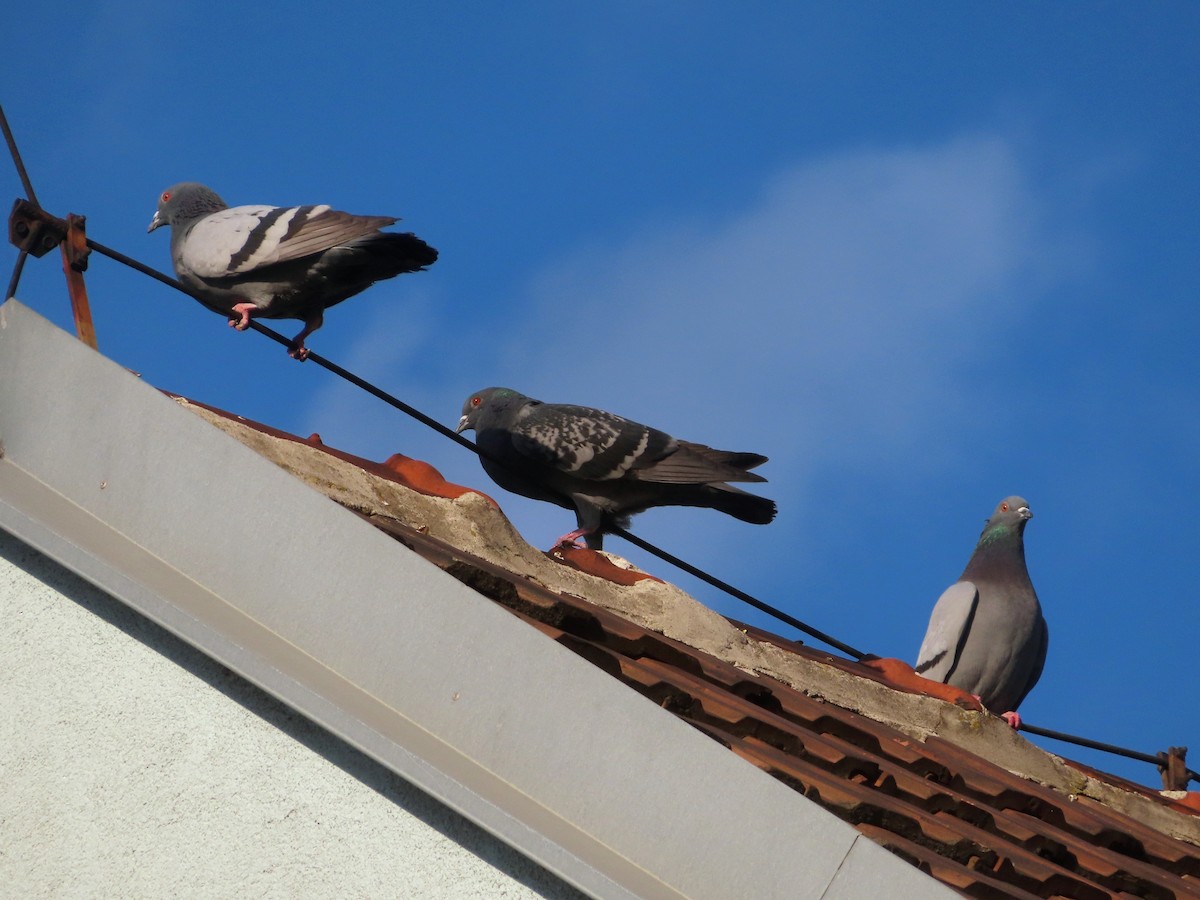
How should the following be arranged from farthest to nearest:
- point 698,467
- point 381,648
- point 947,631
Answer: point 947,631, point 698,467, point 381,648

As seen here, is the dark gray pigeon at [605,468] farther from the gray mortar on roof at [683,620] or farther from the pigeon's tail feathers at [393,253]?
the gray mortar on roof at [683,620]

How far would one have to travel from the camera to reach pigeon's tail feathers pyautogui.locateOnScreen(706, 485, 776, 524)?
659 centimetres

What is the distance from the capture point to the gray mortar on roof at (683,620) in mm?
3250

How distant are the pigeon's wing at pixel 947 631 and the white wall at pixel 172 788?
5256 mm

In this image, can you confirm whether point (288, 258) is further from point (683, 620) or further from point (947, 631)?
point (947, 631)

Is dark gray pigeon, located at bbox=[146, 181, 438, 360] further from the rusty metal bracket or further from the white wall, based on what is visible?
the white wall

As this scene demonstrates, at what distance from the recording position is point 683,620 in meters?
3.51

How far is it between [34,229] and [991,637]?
4.83m

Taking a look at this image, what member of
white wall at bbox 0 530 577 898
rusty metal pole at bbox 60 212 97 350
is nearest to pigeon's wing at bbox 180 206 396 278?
rusty metal pole at bbox 60 212 97 350

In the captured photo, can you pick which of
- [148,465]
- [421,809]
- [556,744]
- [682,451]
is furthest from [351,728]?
[682,451]

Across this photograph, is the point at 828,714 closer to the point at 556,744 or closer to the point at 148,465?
the point at 556,744

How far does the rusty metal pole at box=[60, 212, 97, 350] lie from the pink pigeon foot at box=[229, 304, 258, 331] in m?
2.69

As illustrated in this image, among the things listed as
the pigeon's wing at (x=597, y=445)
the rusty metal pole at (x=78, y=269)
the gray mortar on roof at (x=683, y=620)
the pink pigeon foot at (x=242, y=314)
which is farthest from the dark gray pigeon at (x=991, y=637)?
the rusty metal pole at (x=78, y=269)

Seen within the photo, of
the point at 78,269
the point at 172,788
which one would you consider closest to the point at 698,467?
the point at 78,269
